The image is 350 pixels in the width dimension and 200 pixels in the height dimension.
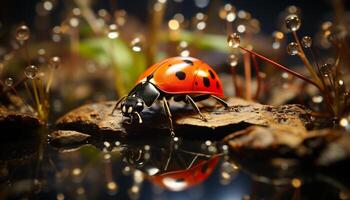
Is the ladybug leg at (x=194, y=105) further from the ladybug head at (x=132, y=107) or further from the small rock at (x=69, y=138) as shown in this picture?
the small rock at (x=69, y=138)

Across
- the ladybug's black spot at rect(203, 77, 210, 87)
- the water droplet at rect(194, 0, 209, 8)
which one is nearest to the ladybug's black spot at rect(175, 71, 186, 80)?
the ladybug's black spot at rect(203, 77, 210, 87)

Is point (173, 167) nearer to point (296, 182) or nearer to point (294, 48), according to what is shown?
point (296, 182)

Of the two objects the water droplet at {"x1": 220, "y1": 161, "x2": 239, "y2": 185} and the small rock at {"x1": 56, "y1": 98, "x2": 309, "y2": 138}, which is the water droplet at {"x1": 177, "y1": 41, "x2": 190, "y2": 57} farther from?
the water droplet at {"x1": 220, "y1": 161, "x2": 239, "y2": 185}

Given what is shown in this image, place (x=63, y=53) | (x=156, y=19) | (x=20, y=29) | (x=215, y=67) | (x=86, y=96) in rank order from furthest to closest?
(x=63, y=53)
(x=215, y=67)
(x=86, y=96)
(x=156, y=19)
(x=20, y=29)

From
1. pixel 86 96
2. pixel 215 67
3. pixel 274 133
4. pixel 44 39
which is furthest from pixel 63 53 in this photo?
pixel 274 133

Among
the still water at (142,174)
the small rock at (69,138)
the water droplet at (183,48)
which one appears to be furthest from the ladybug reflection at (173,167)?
the water droplet at (183,48)

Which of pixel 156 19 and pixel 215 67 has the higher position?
pixel 156 19

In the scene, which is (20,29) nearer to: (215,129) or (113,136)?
(113,136)

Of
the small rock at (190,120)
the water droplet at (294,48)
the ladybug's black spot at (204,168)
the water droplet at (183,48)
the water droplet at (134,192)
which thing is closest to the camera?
the water droplet at (134,192)

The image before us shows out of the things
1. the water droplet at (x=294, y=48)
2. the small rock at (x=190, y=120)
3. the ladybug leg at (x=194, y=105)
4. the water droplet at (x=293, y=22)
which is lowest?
the small rock at (x=190, y=120)
